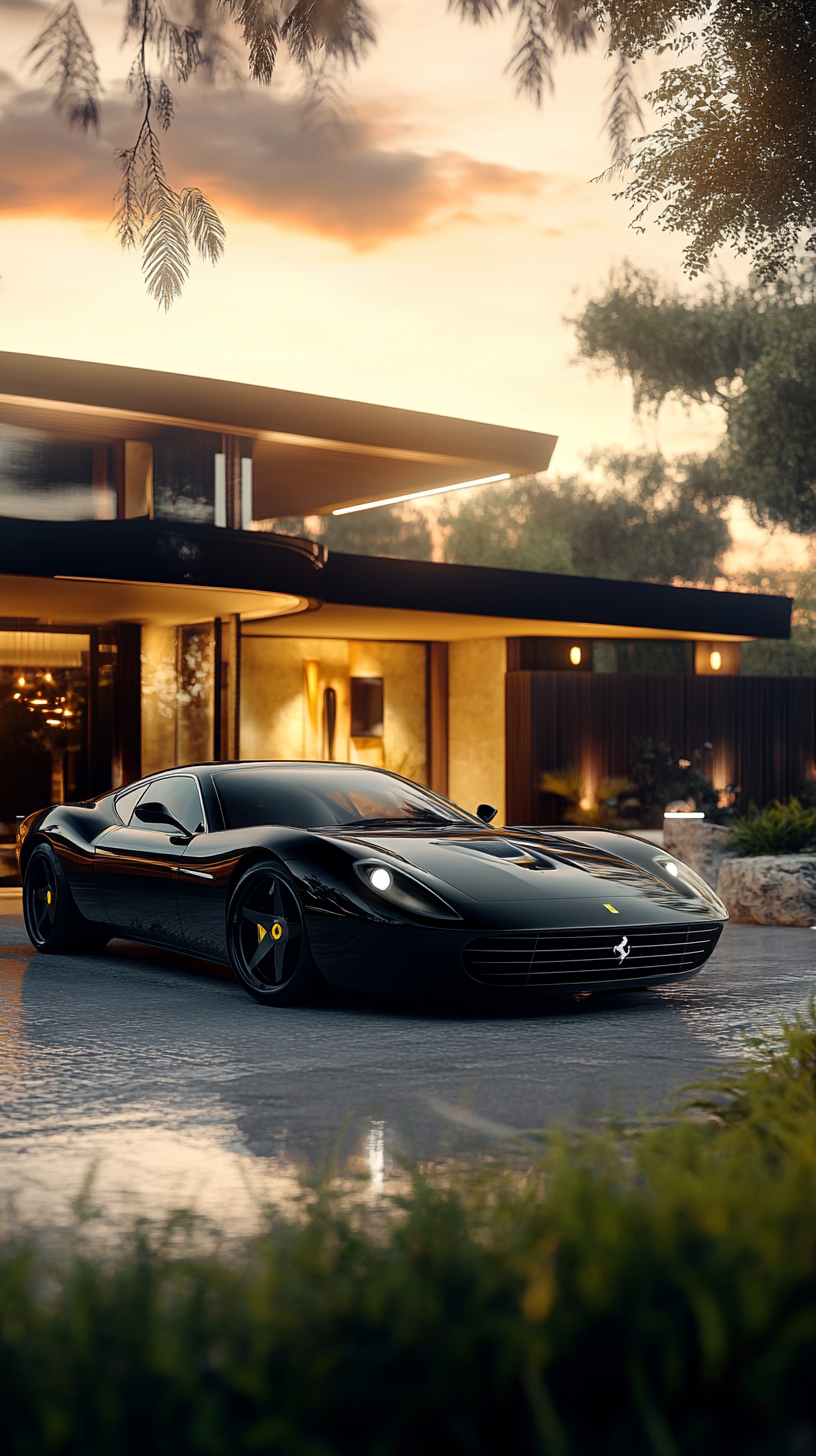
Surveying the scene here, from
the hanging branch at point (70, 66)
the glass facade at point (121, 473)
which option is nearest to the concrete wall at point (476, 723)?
the glass facade at point (121, 473)

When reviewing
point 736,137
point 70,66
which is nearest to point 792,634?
point 736,137

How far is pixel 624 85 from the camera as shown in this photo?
7.20 meters

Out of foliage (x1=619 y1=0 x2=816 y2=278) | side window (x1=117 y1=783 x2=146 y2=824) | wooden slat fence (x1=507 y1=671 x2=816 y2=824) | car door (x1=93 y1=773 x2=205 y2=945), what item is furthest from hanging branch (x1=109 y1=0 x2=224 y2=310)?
wooden slat fence (x1=507 y1=671 x2=816 y2=824)

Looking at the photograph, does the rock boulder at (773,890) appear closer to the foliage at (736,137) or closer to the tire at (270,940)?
the foliage at (736,137)

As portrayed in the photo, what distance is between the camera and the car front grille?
21.1ft

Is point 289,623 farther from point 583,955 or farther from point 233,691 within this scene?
point 583,955

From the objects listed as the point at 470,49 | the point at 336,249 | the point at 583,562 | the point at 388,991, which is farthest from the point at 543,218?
the point at 583,562

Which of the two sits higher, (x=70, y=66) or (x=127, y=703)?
(x=70, y=66)

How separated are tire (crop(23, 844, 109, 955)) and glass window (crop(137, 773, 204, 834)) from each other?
0.87 m

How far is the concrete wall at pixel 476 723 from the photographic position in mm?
20953

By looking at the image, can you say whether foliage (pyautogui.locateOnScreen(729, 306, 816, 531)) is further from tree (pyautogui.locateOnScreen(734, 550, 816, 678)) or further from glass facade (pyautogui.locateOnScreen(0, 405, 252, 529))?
tree (pyautogui.locateOnScreen(734, 550, 816, 678))

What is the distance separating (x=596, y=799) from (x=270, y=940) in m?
13.7

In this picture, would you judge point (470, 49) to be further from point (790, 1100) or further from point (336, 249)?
point (790, 1100)

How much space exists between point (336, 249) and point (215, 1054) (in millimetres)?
4392
